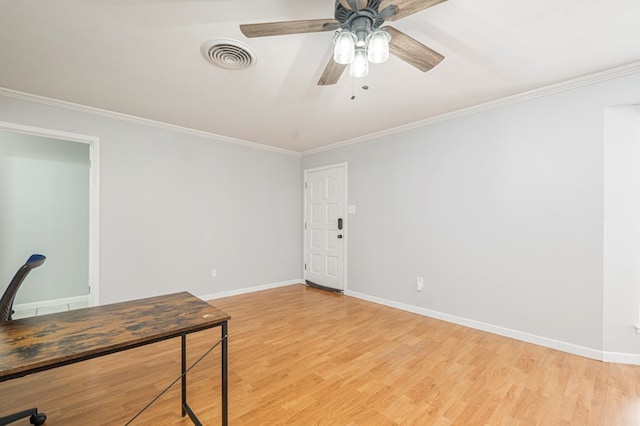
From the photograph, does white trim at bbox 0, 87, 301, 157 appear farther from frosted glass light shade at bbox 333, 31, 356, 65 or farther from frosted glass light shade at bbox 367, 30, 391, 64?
frosted glass light shade at bbox 367, 30, 391, 64

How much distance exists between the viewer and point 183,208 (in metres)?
4.07

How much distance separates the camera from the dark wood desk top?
1.08 metres

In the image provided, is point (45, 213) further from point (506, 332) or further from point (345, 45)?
point (506, 332)

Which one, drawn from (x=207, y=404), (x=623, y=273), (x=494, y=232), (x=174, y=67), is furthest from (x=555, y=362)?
(x=174, y=67)

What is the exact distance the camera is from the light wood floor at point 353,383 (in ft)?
5.86

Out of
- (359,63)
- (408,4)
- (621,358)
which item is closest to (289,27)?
(359,63)

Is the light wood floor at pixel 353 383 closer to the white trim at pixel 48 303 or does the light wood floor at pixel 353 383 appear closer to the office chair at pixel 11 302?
the office chair at pixel 11 302

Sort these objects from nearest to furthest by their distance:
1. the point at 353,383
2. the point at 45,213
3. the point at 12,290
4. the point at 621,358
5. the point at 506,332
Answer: the point at 12,290, the point at 353,383, the point at 621,358, the point at 506,332, the point at 45,213

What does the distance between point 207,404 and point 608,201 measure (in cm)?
362

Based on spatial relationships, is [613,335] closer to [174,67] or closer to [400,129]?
[400,129]

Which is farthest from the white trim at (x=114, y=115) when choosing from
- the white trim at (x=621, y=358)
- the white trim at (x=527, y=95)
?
the white trim at (x=621, y=358)

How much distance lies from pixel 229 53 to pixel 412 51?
138 cm

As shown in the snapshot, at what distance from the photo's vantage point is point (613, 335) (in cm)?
245

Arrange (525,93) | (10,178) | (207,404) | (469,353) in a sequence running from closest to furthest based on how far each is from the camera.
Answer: (207,404) → (469,353) → (525,93) → (10,178)
